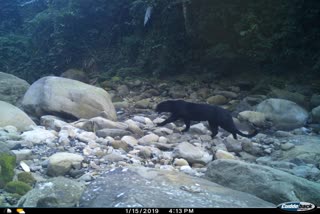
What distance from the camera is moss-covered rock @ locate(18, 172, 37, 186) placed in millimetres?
3182

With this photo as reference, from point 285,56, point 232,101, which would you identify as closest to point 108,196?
point 232,101

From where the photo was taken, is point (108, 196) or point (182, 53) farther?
point (182, 53)

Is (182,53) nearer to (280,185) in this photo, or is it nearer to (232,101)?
(232,101)

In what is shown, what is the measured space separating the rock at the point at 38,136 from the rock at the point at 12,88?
120 inches

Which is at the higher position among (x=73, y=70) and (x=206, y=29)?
(x=206, y=29)

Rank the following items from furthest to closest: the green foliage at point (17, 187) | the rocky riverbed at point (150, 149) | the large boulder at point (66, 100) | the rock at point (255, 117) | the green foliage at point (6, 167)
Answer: the large boulder at point (66, 100) → the rock at point (255, 117) → the green foliage at point (6, 167) → the green foliage at point (17, 187) → the rocky riverbed at point (150, 149)

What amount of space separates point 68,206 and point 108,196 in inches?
13.6

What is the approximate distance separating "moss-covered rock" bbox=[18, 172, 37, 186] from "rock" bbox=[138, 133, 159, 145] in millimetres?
1657

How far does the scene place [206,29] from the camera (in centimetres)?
702

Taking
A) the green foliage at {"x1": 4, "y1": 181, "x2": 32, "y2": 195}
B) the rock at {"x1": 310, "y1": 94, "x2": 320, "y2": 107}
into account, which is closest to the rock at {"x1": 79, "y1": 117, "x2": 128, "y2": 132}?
the green foliage at {"x1": 4, "y1": 181, "x2": 32, "y2": 195}

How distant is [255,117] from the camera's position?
582cm

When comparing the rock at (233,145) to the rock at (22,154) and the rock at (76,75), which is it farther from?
the rock at (76,75)

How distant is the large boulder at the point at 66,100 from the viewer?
603 centimetres

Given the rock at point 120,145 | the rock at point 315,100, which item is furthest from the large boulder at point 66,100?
the rock at point 315,100
